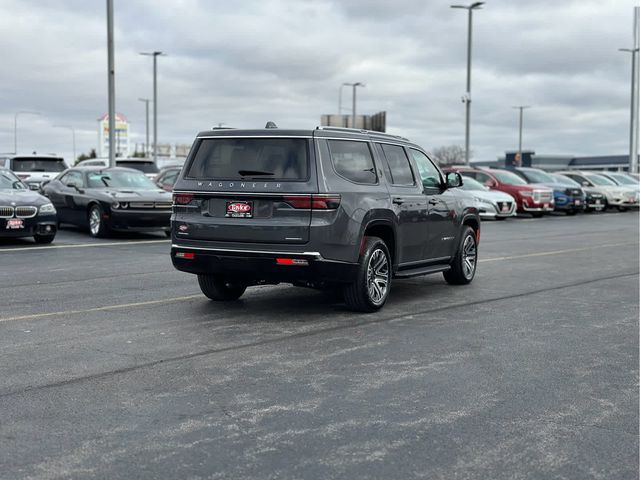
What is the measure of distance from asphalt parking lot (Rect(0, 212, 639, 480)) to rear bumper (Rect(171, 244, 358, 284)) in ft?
1.39

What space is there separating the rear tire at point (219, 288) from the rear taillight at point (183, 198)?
0.93 meters

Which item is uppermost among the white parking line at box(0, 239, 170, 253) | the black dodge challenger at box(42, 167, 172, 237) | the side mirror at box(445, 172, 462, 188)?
the side mirror at box(445, 172, 462, 188)

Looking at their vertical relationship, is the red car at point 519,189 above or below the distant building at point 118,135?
below

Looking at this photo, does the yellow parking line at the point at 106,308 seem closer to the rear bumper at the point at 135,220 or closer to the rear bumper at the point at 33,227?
the rear bumper at the point at 33,227

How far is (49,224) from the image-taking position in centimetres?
1659

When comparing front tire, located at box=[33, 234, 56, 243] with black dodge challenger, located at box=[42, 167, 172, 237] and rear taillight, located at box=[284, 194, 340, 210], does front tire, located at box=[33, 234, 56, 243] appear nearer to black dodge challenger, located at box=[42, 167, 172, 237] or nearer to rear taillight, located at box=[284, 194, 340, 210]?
black dodge challenger, located at box=[42, 167, 172, 237]

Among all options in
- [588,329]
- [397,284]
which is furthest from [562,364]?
[397,284]

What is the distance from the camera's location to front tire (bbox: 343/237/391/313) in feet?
29.1

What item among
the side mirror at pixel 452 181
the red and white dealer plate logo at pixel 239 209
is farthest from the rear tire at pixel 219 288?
the side mirror at pixel 452 181

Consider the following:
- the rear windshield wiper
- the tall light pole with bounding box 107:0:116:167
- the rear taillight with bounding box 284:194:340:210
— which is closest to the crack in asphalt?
the rear taillight with bounding box 284:194:340:210

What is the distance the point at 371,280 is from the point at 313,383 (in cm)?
313

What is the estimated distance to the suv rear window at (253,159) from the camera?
855 cm

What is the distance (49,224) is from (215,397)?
1179 centimetres

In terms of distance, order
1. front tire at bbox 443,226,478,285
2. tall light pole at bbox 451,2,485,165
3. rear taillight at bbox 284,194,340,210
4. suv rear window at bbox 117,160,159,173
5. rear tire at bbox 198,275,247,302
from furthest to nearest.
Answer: tall light pole at bbox 451,2,485,165 < suv rear window at bbox 117,160,159,173 < front tire at bbox 443,226,478,285 < rear tire at bbox 198,275,247,302 < rear taillight at bbox 284,194,340,210
